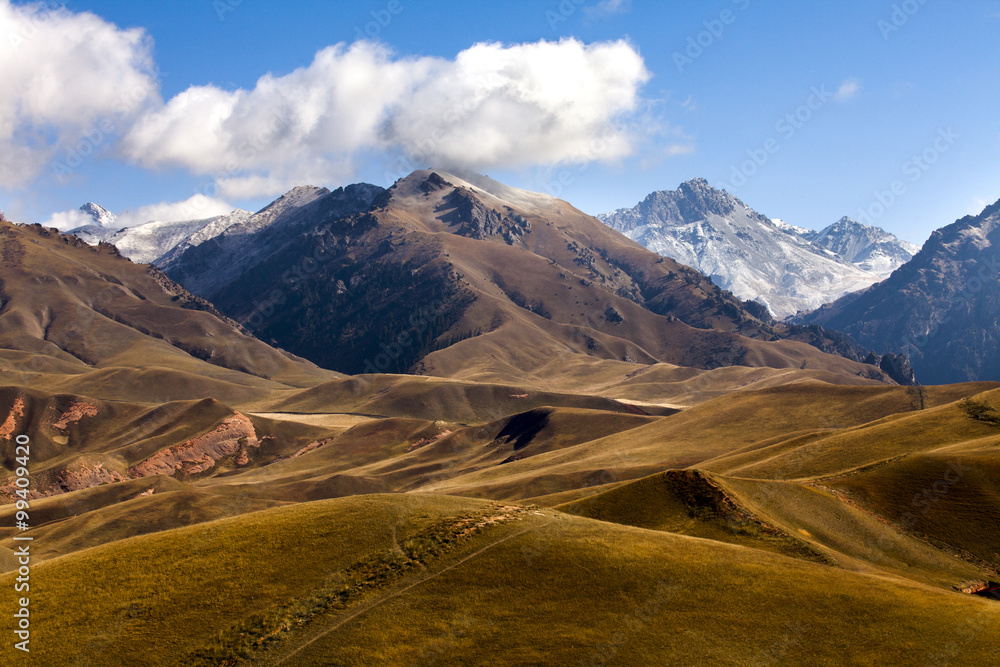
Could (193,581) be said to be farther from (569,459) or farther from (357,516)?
(569,459)

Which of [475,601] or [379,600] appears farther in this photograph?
[379,600]

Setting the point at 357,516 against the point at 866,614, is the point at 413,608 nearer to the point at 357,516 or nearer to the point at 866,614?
the point at 357,516

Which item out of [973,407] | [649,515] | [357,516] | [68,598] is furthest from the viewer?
[973,407]

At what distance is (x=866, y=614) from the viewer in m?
42.8

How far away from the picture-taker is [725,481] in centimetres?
6738

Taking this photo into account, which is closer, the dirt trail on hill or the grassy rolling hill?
the grassy rolling hill

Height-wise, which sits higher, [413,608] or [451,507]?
[451,507]

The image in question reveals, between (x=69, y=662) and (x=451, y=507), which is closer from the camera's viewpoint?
(x=69, y=662)

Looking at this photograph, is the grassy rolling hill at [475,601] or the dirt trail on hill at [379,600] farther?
the dirt trail on hill at [379,600]

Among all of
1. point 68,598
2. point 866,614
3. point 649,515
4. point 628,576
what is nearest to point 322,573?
point 68,598

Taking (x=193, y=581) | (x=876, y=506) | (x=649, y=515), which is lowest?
(x=876, y=506)

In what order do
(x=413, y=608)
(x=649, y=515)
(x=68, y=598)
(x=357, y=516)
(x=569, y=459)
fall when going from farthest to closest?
1. (x=569, y=459)
2. (x=649, y=515)
3. (x=357, y=516)
4. (x=68, y=598)
5. (x=413, y=608)

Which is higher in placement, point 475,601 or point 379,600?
point 379,600

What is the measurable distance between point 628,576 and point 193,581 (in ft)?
93.0
